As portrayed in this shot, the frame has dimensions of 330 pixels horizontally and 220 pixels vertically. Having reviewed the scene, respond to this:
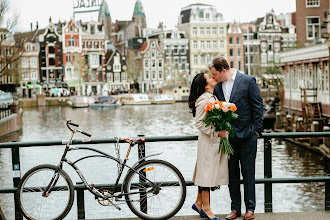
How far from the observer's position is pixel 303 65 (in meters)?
31.5

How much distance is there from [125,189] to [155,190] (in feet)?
1.04

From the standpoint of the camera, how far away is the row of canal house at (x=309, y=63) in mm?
26812

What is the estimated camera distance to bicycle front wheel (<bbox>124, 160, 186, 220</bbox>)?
5617 millimetres

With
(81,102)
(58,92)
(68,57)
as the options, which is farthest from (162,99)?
(68,57)

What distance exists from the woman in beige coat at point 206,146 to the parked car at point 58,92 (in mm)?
83416

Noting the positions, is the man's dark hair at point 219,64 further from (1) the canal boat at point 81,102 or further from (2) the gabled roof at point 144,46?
(2) the gabled roof at point 144,46

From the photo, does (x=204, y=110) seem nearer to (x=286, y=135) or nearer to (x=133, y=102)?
(x=286, y=135)

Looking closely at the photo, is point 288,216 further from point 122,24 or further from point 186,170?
point 122,24

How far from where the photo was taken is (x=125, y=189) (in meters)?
5.67

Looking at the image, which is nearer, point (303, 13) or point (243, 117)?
point (243, 117)

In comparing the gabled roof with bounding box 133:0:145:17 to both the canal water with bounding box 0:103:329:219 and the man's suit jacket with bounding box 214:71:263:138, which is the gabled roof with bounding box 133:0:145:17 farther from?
the man's suit jacket with bounding box 214:71:263:138

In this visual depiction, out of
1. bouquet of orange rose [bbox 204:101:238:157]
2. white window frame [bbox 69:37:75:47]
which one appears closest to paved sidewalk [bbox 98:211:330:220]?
bouquet of orange rose [bbox 204:101:238:157]

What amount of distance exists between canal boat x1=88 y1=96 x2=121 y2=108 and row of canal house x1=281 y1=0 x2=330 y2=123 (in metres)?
38.4

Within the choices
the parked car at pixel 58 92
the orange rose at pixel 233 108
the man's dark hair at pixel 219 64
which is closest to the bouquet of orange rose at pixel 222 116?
the orange rose at pixel 233 108
